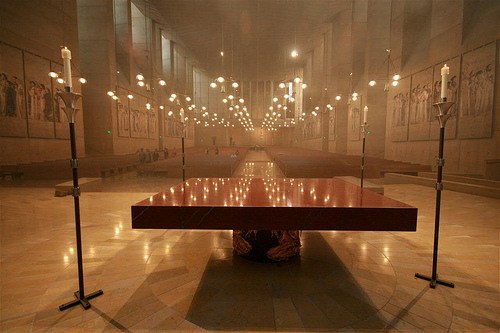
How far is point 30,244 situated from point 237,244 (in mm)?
3172

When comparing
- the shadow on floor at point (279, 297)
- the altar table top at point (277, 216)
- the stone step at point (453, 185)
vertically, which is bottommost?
the shadow on floor at point (279, 297)

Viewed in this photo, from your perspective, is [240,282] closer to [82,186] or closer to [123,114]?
[82,186]

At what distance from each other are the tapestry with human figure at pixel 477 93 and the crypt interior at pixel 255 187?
0.16 feet

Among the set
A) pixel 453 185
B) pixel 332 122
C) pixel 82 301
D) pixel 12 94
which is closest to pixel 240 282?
pixel 82 301

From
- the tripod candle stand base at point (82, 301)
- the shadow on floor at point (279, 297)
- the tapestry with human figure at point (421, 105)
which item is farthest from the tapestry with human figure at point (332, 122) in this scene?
the tripod candle stand base at point (82, 301)

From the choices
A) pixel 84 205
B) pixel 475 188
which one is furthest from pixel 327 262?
pixel 475 188

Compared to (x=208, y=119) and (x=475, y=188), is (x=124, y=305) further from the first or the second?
(x=208, y=119)

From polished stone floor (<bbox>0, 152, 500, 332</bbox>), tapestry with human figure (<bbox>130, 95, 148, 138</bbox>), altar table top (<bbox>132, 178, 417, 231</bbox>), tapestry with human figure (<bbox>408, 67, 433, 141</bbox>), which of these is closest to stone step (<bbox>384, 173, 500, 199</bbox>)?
polished stone floor (<bbox>0, 152, 500, 332</bbox>)

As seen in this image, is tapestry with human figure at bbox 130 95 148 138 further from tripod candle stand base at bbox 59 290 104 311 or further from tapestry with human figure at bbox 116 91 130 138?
tripod candle stand base at bbox 59 290 104 311

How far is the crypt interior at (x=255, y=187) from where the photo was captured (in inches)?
84.5

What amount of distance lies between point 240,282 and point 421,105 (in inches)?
531

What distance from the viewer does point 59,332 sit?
6.44ft

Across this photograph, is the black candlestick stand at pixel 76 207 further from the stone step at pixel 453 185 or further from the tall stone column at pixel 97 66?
the tall stone column at pixel 97 66

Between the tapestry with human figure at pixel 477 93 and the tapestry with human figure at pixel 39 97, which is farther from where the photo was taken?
the tapestry with human figure at pixel 39 97
